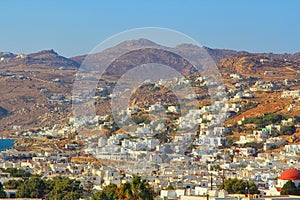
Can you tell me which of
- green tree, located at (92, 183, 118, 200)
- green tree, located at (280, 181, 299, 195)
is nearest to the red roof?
green tree, located at (280, 181, 299, 195)

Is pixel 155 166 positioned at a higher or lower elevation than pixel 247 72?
lower

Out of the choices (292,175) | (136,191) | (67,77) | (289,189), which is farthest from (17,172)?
(67,77)

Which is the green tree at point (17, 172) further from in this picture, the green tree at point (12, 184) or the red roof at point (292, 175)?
the red roof at point (292, 175)

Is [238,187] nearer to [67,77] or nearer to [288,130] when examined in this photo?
[288,130]

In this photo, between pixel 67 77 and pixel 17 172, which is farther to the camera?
pixel 67 77

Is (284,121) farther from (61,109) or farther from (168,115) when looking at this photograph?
(61,109)

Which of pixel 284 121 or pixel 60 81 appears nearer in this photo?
pixel 284 121

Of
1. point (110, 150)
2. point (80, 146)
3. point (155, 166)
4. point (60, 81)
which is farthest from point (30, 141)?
point (60, 81)

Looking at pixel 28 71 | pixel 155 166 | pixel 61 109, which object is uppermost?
pixel 28 71

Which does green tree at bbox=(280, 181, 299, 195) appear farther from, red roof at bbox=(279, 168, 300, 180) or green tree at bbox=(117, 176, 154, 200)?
green tree at bbox=(117, 176, 154, 200)
